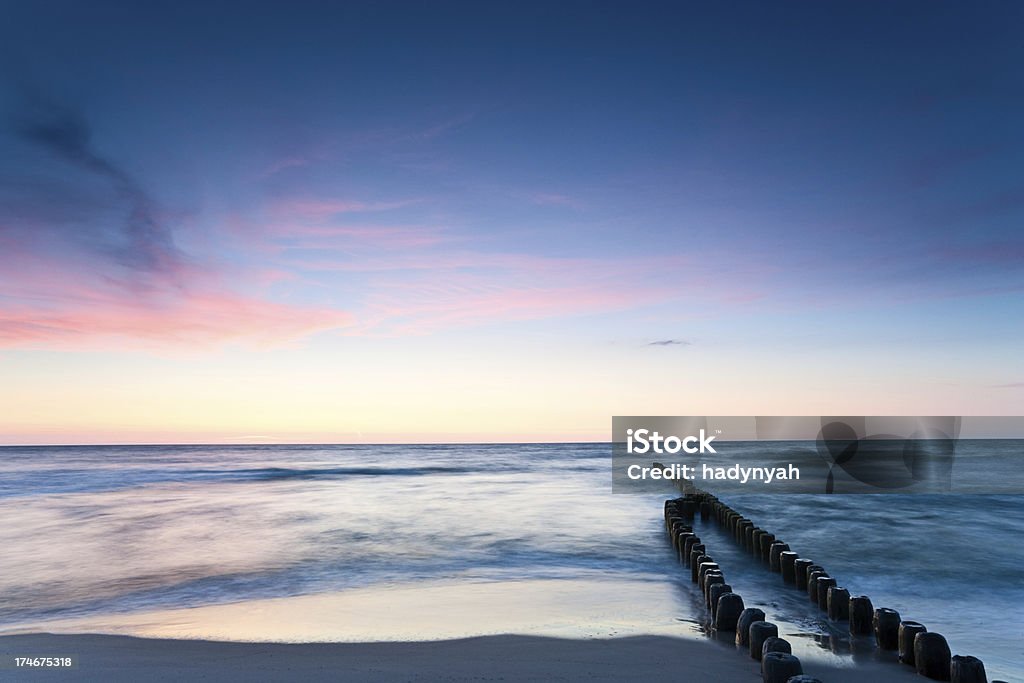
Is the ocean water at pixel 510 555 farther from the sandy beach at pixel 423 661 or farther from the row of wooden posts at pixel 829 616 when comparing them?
the sandy beach at pixel 423 661

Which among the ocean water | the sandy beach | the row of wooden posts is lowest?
the ocean water

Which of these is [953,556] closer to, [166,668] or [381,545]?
[381,545]

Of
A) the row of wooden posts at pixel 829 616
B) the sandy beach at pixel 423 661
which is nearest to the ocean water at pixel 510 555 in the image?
the row of wooden posts at pixel 829 616

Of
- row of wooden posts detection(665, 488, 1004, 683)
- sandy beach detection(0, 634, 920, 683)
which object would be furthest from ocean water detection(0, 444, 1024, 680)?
sandy beach detection(0, 634, 920, 683)

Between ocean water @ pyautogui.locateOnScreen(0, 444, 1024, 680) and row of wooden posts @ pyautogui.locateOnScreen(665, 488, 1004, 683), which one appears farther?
ocean water @ pyautogui.locateOnScreen(0, 444, 1024, 680)

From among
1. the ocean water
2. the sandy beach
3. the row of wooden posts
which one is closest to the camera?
the row of wooden posts

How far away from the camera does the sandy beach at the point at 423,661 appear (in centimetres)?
595

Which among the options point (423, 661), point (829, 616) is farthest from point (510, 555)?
point (423, 661)

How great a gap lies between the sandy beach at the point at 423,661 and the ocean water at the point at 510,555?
85 centimetres

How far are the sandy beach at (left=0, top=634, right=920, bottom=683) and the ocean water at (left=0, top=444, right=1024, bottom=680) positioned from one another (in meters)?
0.85

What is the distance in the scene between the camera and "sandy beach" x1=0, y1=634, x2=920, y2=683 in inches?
234

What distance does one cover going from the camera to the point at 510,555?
13.6 meters

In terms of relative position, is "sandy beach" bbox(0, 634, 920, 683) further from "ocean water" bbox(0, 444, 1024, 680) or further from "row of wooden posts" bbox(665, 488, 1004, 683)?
"ocean water" bbox(0, 444, 1024, 680)

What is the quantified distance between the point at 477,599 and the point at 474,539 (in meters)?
6.04
